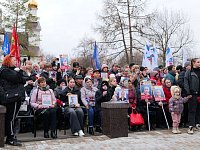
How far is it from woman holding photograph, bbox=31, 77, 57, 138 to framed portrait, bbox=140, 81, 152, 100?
2.69 m

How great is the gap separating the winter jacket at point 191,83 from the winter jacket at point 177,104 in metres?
0.29

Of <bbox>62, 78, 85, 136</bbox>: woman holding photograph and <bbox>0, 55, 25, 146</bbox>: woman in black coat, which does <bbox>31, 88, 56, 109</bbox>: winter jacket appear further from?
<bbox>0, 55, 25, 146</bbox>: woman in black coat

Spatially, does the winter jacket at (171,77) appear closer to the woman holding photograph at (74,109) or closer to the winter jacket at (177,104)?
the winter jacket at (177,104)

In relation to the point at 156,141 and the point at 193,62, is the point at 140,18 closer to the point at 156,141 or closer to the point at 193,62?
the point at 193,62

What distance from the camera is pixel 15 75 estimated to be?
728 cm

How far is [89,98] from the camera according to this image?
30.3 feet

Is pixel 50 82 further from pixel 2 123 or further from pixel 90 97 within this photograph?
pixel 2 123

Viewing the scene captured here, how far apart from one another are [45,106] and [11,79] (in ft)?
4.61

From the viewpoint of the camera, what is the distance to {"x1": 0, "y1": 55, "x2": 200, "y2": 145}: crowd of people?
7500 millimetres

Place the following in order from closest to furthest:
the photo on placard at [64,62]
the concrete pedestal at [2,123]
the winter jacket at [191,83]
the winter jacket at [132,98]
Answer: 1. the concrete pedestal at [2,123]
2. the winter jacket at [191,83]
3. the winter jacket at [132,98]
4. the photo on placard at [64,62]

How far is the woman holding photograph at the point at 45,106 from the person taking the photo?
27.1 feet

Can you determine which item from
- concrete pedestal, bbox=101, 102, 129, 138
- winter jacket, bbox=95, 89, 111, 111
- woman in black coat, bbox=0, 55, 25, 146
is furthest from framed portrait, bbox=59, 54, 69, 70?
woman in black coat, bbox=0, 55, 25, 146

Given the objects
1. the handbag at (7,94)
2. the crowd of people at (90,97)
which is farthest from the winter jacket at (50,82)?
the handbag at (7,94)

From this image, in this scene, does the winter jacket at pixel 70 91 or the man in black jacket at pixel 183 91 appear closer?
the winter jacket at pixel 70 91
